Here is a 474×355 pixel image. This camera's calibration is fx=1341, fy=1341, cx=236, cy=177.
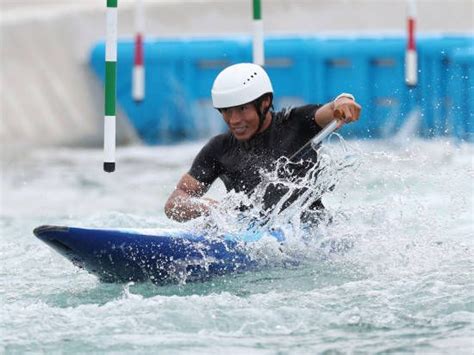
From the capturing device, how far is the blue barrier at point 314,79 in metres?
12.0

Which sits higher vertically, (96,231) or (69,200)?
(96,231)

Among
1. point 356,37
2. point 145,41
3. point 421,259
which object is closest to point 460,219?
point 421,259

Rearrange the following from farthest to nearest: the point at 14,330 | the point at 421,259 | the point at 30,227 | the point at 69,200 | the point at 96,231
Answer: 1. the point at 69,200
2. the point at 30,227
3. the point at 421,259
4. the point at 96,231
5. the point at 14,330

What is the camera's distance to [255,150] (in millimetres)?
6598

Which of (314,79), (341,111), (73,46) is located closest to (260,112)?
(341,111)

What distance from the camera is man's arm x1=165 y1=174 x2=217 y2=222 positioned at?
6449 millimetres

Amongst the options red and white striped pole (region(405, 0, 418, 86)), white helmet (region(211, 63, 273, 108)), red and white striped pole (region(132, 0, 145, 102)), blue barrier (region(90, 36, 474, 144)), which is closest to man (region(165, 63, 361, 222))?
white helmet (region(211, 63, 273, 108))

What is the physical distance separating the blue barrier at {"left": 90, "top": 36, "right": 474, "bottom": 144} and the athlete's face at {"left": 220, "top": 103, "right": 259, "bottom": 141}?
17.4 feet

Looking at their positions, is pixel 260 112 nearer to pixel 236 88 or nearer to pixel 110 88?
pixel 236 88

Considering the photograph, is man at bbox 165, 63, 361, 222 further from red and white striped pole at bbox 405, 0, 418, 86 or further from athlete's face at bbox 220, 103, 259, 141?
red and white striped pole at bbox 405, 0, 418, 86

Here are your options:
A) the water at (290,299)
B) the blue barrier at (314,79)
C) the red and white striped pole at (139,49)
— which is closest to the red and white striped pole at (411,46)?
the blue barrier at (314,79)

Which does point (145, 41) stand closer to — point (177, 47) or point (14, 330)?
point (177, 47)

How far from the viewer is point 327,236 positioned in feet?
21.1

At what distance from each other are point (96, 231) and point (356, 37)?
7.16 meters
